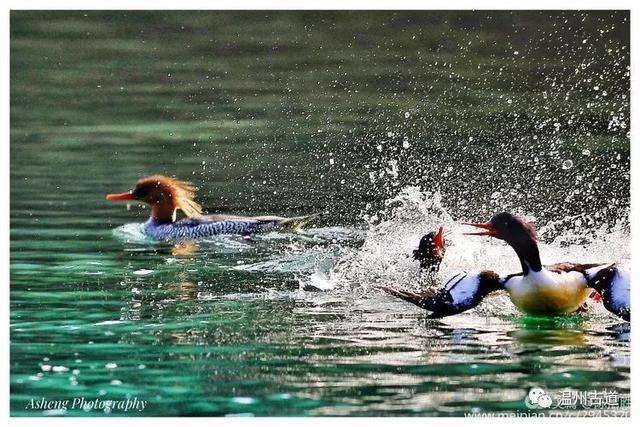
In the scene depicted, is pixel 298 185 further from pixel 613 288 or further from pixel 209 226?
pixel 613 288

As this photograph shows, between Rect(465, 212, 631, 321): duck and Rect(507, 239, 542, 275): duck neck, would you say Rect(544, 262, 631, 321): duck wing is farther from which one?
Rect(507, 239, 542, 275): duck neck

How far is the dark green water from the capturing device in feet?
23.9

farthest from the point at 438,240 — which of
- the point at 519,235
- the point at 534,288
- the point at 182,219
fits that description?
the point at 182,219

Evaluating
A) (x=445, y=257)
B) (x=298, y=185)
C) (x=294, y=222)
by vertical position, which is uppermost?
(x=298, y=185)

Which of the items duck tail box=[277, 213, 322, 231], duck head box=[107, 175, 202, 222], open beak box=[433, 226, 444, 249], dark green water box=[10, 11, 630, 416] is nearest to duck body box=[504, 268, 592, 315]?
dark green water box=[10, 11, 630, 416]

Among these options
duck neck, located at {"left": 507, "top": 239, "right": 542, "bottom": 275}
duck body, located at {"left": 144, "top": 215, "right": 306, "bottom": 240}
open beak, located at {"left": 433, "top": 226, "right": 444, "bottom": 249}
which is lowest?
duck neck, located at {"left": 507, "top": 239, "right": 542, "bottom": 275}

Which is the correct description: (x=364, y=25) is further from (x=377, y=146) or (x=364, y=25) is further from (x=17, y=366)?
(x=17, y=366)

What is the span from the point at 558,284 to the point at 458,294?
22.1 inches

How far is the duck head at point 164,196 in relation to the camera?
1070 cm

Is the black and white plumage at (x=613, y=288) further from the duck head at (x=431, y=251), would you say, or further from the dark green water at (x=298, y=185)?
the duck head at (x=431, y=251)

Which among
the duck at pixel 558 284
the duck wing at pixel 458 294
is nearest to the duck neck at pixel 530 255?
the duck at pixel 558 284

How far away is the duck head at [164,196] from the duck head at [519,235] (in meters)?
3.11

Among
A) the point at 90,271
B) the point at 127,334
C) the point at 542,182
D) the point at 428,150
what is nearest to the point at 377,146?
the point at 428,150

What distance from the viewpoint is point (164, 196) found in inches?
426
